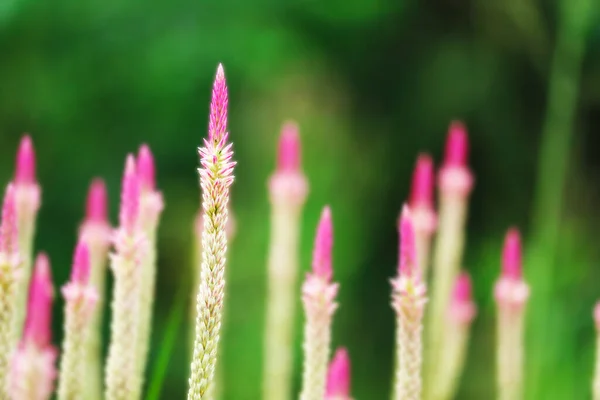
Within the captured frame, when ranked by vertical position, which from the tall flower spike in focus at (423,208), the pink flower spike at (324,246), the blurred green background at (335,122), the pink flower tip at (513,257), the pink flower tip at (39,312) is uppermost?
the blurred green background at (335,122)

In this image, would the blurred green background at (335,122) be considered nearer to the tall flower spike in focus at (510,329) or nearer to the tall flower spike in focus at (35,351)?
the tall flower spike in focus at (510,329)

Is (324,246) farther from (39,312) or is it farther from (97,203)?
(97,203)

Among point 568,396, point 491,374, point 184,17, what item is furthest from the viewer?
point 491,374

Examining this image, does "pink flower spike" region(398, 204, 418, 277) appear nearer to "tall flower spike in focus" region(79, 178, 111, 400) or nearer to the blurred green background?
"tall flower spike in focus" region(79, 178, 111, 400)

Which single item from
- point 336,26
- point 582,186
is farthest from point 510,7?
point 582,186

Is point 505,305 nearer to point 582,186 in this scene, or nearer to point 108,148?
point 108,148

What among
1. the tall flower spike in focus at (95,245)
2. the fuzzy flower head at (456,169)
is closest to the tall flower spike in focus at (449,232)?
the fuzzy flower head at (456,169)
